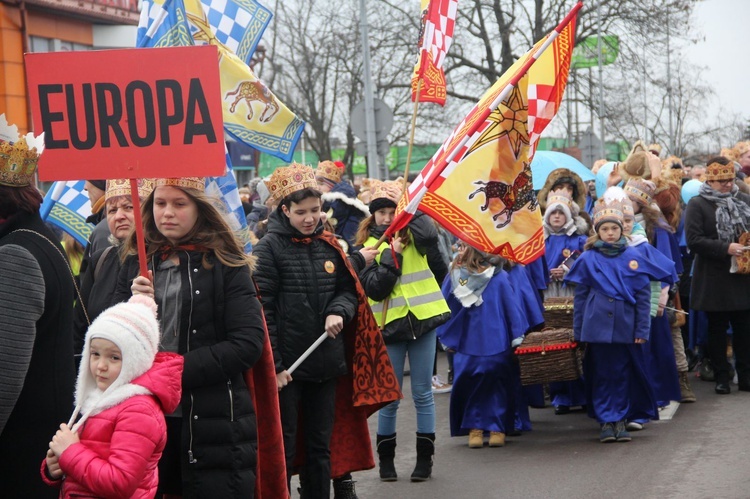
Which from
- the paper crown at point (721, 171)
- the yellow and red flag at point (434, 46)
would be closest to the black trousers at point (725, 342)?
the paper crown at point (721, 171)

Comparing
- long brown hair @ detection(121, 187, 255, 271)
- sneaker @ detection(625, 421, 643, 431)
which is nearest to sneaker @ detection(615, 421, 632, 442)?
sneaker @ detection(625, 421, 643, 431)

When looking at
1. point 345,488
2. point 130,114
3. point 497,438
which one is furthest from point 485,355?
point 130,114

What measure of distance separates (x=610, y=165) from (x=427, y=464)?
6767 millimetres

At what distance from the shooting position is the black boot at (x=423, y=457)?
794 cm

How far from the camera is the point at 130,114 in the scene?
4.71 meters

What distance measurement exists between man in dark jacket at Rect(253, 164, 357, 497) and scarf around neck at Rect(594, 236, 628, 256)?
3316mm

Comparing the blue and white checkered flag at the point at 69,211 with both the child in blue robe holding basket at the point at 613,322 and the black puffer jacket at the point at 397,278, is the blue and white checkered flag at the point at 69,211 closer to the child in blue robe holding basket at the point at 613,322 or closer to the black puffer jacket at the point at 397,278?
the black puffer jacket at the point at 397,278

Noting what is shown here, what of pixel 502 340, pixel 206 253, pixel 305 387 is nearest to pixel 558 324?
pixel 502 340

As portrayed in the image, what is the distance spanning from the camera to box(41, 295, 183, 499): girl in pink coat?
4.00 meters

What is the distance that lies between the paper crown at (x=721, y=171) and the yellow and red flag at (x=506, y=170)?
418 cm

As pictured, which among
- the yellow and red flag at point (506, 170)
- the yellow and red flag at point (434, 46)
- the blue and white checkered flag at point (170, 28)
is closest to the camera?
the blue and white checkered flag at point (170, 28)

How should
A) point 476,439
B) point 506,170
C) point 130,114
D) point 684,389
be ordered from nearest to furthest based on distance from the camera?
point 130,114, point 506,170, point 476,439, point 684,389

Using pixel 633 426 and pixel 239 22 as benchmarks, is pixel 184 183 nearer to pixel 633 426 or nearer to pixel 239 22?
pixel 239 22

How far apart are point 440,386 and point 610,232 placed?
3589 mm
